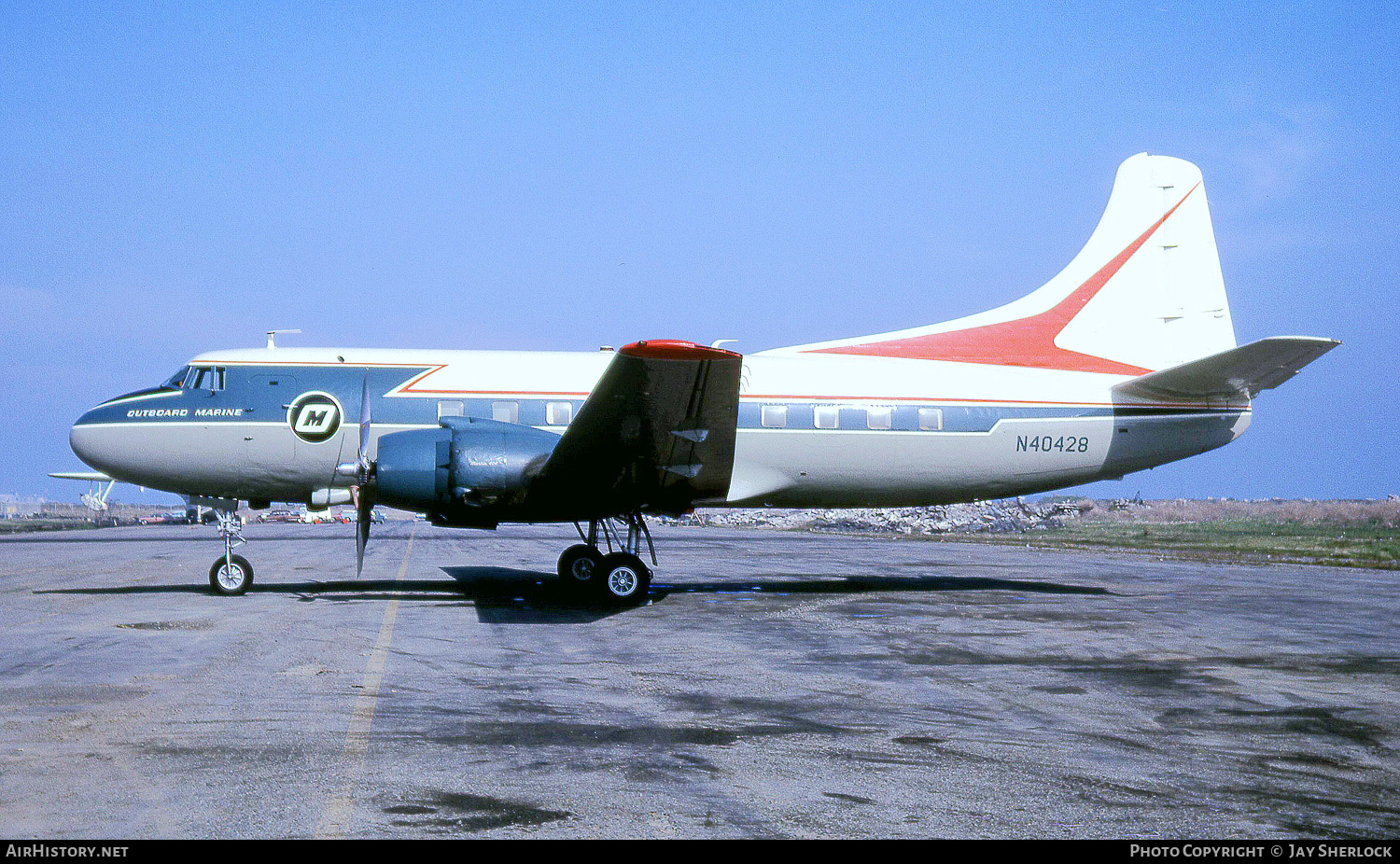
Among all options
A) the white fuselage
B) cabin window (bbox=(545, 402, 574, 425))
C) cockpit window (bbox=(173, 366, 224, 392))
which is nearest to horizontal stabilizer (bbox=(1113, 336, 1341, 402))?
the white fuselage

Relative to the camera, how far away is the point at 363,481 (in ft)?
54.3

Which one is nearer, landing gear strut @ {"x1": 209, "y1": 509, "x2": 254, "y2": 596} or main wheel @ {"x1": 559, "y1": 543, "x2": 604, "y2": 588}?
landing gear strut @ {"x1": 209, "y1": 509, "x2": 254, "y2": 596}

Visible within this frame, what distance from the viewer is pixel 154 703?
880 cm

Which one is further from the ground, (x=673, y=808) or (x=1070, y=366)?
(x=1070, y=366)

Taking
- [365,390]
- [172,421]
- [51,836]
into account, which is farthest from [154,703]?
[172,421]

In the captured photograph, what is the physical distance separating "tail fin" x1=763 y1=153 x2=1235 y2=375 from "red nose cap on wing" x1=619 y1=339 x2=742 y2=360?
25.0ft

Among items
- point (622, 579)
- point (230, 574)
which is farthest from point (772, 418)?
point (230, 574)

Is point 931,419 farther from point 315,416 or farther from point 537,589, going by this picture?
point 315,416

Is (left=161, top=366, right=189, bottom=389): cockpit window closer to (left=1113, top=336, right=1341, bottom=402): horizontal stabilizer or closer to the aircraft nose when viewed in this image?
the aircraft nose

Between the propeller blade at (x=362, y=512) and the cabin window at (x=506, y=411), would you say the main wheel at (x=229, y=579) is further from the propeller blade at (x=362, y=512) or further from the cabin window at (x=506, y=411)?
the cabin window at (x=506, y=411)

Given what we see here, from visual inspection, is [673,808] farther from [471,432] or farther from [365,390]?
[365,390]

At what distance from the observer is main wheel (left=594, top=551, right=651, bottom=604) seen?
55.7ft

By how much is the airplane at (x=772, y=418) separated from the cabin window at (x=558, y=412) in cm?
3
